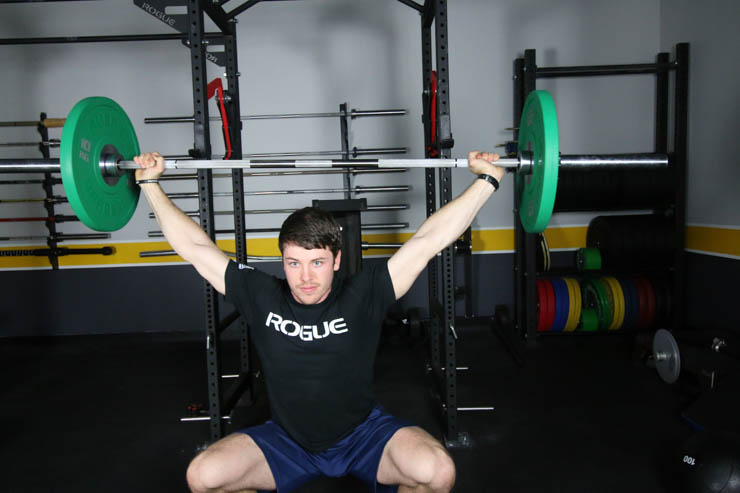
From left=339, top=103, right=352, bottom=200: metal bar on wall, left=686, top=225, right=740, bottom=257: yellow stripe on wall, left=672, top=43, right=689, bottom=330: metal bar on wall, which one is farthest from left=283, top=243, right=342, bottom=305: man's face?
left=672, top=43, right=689, bottom=330: metal bar on wall

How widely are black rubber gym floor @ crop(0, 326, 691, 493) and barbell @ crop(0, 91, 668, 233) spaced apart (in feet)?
3.15

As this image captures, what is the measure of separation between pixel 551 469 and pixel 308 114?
255 cm

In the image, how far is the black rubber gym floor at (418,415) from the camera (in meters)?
1.81

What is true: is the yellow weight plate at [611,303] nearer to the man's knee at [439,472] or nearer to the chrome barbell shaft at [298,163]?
the chrome barbell shaft at [298,163]

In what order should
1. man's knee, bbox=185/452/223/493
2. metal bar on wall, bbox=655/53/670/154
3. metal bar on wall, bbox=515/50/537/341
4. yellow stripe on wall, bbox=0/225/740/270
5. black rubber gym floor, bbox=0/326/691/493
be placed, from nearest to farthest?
man's knee, bbox=185/452/223/493 < black rubber gym floor, bbox=0/326/691/493 < metal bar on wall, bbox=515/50/537/341 < metal bar on wall, bbox=655/53/670/154 < yellow stripe on wall, bbox=0/225/740/270

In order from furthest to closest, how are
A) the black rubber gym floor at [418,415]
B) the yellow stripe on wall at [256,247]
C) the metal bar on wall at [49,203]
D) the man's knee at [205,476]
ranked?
the yellow stripe on wall at [256,247]
the metal bar on wall at [49,203]
the black rubber gym floor at [418,415]
the man's knee at [205,476]

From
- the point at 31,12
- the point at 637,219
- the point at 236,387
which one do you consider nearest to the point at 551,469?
the point at 236,387

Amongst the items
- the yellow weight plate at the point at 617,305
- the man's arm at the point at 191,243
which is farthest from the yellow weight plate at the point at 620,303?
the man's arm at the point at 191,243

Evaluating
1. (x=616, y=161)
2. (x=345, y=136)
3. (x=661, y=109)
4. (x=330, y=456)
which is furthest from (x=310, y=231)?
(x=661, y=109)

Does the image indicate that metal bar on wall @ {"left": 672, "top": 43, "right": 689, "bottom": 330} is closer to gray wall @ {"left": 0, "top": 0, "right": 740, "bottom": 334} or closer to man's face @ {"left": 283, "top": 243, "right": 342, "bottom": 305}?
gray wall @ {"left": 0, "top": 0, "right": 740, "bottom": 334}

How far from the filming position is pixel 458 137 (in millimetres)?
3514

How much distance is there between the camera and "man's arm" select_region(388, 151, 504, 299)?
143 cm

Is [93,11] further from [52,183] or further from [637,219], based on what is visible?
[637,219]

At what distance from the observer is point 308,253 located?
132cm
